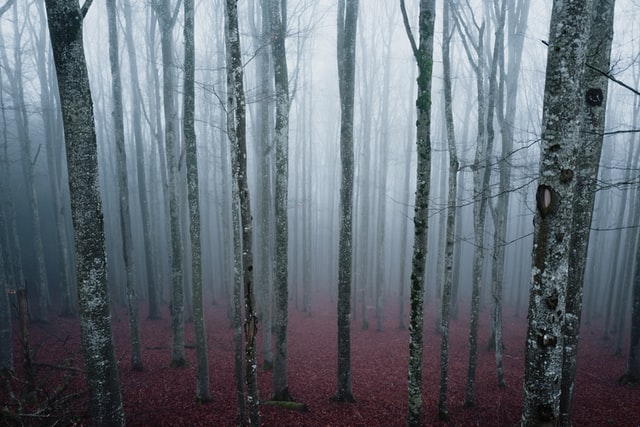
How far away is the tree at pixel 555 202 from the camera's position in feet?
9.80

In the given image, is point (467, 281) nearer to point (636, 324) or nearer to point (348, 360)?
point (636, 324)

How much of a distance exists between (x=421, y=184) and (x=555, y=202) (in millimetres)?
2310

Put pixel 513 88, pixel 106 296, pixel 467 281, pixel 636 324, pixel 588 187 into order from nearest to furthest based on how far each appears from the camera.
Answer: pixel 106 296 → pixel 588 187 → pixel 636 324 → pixel 513 88 → pixel 467 281

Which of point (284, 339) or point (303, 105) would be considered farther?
point (303, 105)

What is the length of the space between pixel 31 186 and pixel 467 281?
114 feet

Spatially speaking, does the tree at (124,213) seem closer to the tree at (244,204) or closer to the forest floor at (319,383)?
the forest floor at (319,383)

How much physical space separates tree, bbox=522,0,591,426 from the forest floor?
4.57 m

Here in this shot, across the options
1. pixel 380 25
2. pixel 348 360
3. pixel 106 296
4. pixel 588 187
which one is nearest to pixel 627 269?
pixel 588 187

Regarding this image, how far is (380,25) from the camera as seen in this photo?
18578 mm

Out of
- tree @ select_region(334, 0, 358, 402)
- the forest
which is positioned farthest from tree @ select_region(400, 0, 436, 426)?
tree @ select_region(334, 0, 358, 402)

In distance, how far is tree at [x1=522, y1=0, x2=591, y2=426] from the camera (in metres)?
2.99

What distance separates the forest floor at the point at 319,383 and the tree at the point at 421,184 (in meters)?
2.41

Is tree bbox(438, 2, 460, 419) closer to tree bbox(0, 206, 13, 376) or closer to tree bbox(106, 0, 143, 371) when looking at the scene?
tree bbox(106, 0, 143, 371)

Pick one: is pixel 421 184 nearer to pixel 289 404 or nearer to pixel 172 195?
pixel 289 404
